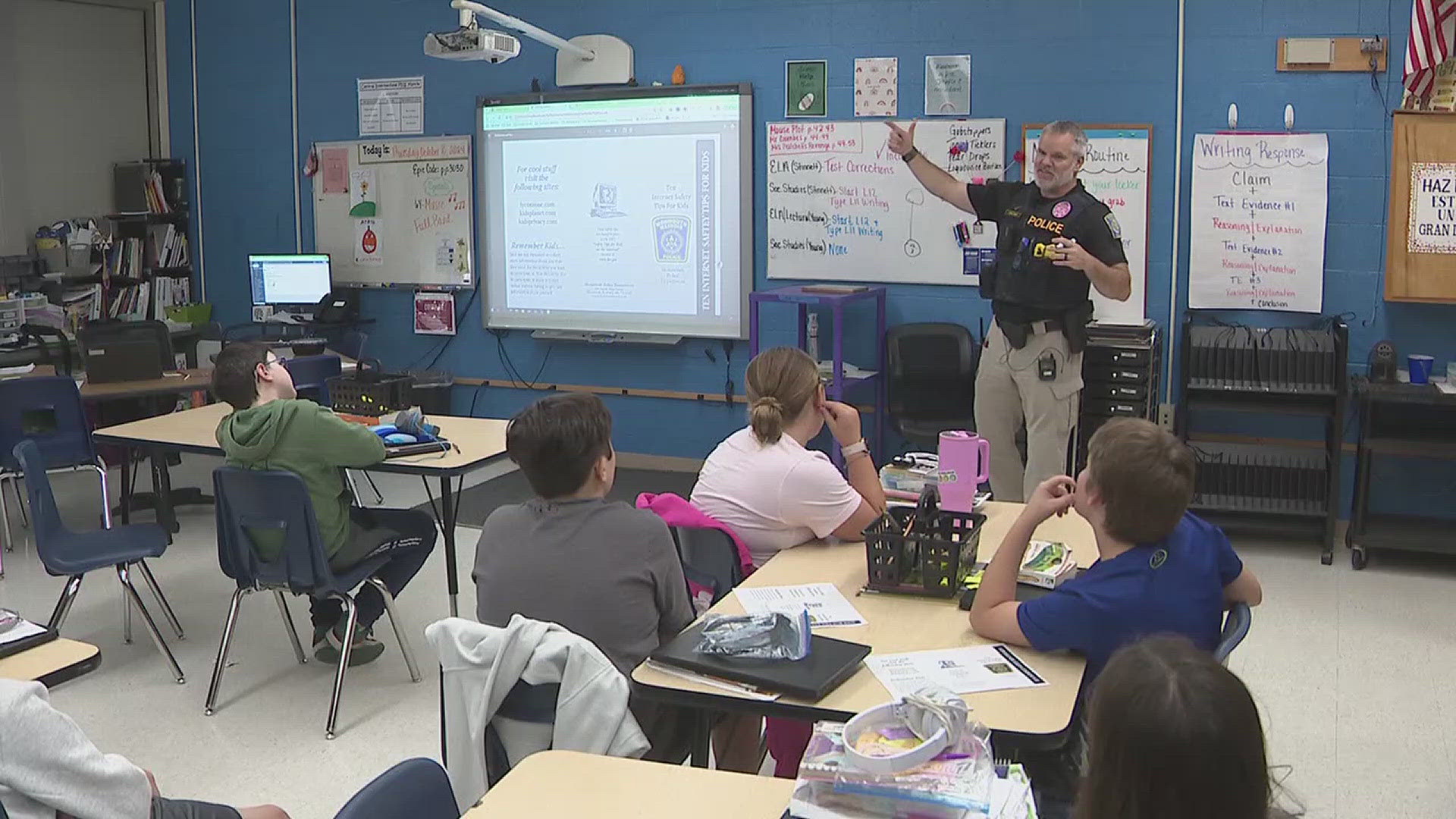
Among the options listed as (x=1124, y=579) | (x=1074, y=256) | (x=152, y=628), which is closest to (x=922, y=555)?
(x=1124, y=579)

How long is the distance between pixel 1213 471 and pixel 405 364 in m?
4.66

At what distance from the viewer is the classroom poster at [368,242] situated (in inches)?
306

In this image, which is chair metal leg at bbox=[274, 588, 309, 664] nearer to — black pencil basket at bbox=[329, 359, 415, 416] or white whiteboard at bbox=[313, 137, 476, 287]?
black pencil basket at bbox=[329, 359, 415, 416]

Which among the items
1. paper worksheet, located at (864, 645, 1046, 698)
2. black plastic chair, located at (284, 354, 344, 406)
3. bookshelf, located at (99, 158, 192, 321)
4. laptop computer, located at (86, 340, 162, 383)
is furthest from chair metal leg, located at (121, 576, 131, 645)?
bookshelf, located at (99, 158, 192, 321)

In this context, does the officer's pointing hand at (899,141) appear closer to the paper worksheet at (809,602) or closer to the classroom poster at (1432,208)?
the classroom poster at (1432,208)

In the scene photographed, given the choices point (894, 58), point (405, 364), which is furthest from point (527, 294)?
point (894, 58)

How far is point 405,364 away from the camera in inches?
308

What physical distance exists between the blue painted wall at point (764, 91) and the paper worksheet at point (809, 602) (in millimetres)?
3860

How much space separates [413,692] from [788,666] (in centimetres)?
223

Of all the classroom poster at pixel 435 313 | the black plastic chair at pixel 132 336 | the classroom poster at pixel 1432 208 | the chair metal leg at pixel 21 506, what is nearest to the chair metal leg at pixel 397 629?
the black plastic chair at pixel 132 336

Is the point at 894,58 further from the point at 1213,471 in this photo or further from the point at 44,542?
the point at 44,542

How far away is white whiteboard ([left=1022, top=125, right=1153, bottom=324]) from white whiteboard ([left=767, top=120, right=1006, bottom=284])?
42cm

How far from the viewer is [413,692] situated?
4.04 meters

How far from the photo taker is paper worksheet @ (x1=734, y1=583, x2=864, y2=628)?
8.06ft
